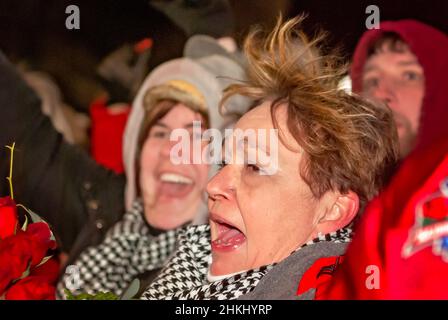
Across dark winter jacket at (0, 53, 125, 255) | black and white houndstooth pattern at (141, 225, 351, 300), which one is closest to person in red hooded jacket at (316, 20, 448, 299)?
black and white houndstooth pattern at (141, 225, 351, 300)

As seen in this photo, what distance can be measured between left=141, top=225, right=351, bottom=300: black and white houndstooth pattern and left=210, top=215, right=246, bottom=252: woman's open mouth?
0.08 metres

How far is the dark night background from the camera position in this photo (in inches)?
82.4

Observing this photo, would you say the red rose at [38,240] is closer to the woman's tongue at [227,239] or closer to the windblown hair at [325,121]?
the woman's tongue at [227,239]

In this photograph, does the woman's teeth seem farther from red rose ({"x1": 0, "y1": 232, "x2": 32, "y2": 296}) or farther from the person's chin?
red rose ({"x1": 0, "y1": 232, "x2": 32, "y2": 296})

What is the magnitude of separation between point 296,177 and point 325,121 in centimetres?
11

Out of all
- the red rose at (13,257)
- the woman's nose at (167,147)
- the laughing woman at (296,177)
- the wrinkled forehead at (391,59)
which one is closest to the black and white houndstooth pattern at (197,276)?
the laughing woman at (296,177)

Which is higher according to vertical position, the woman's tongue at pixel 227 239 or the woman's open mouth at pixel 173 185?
the woman's open mouth at pixel 173 185

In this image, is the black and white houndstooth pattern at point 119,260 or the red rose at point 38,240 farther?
the black and white houndstooth pattern at point 119,260

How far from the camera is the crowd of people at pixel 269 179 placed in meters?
1.04

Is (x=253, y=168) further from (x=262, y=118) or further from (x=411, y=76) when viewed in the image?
(x=411, y=76)

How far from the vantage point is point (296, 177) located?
142 centimetres

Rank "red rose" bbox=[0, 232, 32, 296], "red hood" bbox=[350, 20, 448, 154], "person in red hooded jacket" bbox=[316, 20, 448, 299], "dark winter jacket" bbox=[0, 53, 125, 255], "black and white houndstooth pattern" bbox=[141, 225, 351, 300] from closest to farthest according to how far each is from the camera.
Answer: "person in red hooded jacket" bbox=[316, 20, 448, 299] → "red rose" bbox=[0, 232, 32, 296] → "black and white houndstooth pattern" bbox=[141, 225, 351, 300] → "red hood" bbox=[350, 20, 448, 154] → "dark winter jacket" bbox=[0, 53, 125, 255]

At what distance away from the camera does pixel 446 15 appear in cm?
179

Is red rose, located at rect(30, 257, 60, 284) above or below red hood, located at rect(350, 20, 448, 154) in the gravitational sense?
below
